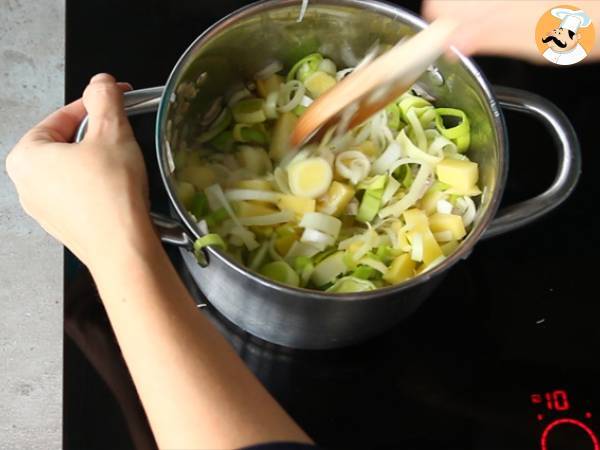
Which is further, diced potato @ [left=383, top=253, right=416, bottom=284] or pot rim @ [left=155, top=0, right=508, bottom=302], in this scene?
diced potato @ [left=383, top=253, right=416, bottom=284]

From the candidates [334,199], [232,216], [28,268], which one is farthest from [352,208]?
[28,268]

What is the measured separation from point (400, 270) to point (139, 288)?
0.86 feet

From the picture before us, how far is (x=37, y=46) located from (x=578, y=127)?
0.76 m

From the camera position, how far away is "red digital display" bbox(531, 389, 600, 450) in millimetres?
758

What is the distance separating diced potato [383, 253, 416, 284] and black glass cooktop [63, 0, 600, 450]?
0.32ft

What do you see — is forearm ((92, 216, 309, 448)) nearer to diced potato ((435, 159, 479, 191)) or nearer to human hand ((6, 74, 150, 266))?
human hand ((6, 74, 150, 266))

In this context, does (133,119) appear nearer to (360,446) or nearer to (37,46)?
(37,46)

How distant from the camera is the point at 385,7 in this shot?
2.50ft

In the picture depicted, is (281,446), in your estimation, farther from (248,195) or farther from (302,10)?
(302,10)

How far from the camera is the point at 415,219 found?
76 cm

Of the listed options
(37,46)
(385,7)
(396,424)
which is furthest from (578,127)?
(37,46)

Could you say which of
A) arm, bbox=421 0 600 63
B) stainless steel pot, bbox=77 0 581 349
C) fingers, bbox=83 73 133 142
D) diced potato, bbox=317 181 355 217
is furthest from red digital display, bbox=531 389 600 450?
fingers, bbox=83 73 133 142

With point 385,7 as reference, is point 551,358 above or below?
below

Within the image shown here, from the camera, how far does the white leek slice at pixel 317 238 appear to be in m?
0.74
